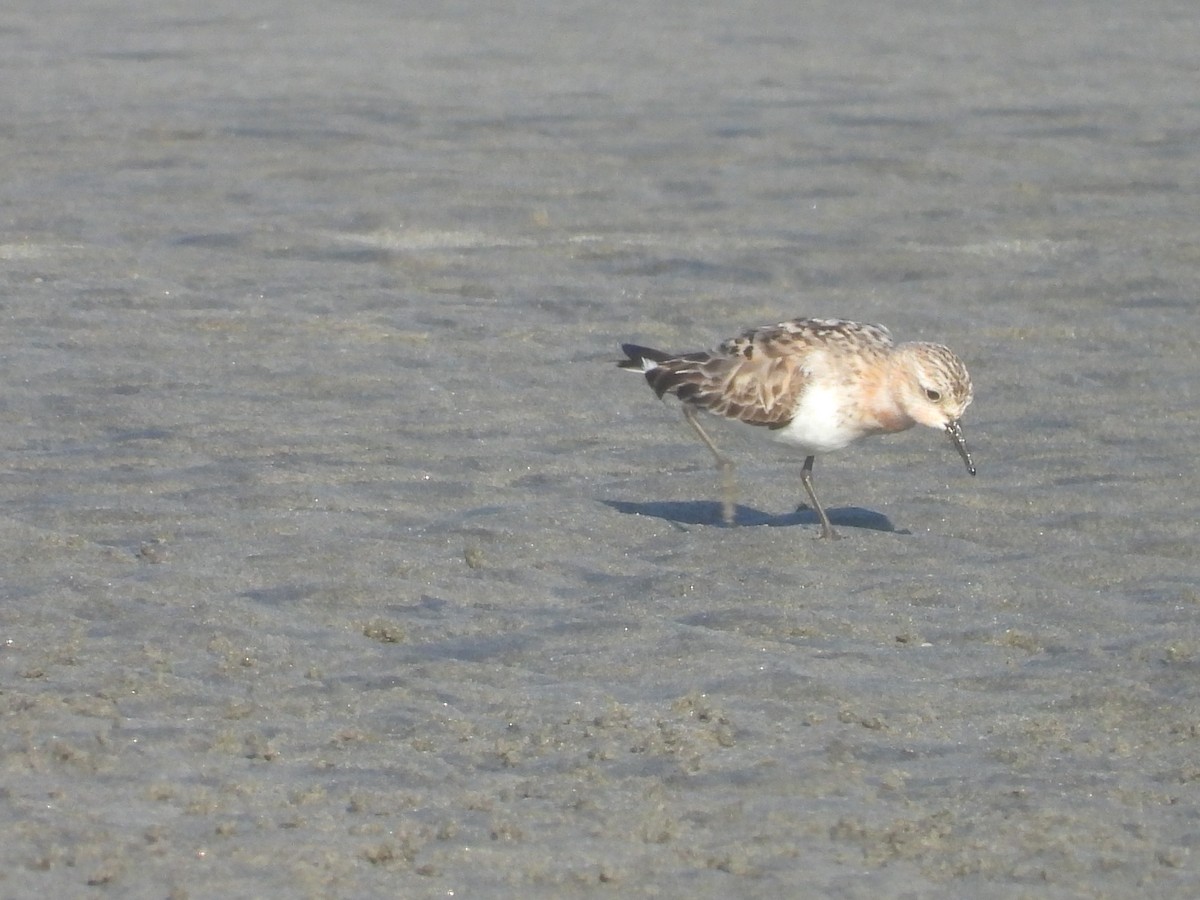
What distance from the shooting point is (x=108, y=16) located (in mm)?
22875

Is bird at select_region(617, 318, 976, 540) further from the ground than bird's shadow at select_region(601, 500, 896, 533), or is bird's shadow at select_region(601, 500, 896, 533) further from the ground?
bird at select_region(617, 318, 976, 540)

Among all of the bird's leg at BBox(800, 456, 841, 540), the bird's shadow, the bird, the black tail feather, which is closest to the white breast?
the bird

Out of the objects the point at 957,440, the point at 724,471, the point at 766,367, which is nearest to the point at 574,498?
the point at 724,471

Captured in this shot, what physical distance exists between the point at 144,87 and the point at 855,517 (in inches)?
449

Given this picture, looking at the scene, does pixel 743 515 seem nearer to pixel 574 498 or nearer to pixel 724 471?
pixel 724 471

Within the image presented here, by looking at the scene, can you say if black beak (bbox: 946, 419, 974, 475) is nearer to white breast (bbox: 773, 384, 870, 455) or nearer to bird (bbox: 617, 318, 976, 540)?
bird (bbox: 617, 318, 976, 540)

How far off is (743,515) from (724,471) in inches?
9.4

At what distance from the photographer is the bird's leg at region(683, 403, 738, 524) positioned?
994 centimetres

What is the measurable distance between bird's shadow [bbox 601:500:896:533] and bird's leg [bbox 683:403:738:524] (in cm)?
3

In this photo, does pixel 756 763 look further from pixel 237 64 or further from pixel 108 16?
pixel 108 16

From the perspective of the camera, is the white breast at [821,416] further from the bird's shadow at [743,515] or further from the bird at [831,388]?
the bird's shadow at [743,515]

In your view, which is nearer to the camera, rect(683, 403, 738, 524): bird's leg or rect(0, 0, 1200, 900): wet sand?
rect(0, 0, 1200, 900): wet sand

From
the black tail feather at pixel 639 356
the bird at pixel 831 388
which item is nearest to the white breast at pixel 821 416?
the bird at pixel 831 388

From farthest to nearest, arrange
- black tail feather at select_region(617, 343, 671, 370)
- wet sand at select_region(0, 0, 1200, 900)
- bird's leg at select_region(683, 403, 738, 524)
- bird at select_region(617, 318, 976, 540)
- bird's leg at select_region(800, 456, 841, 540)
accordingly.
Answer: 1. black tail feather at select_region(617, 343, 671, 370)
2. bird's leg at select_region(683, 403, 738, 524)
3. bird at select_region(617, 318, 976, 540)
4. bird's leg at select_region(800, 456, 841, 540)
5. wet sand at select_region(0, 0, 1200, 900)
